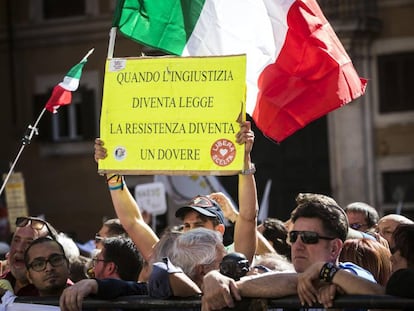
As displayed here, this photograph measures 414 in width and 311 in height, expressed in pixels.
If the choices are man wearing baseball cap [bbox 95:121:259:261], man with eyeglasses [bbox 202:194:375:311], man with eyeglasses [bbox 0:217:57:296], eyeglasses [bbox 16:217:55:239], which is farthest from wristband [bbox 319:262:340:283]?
eyeglasses [bbox 16:217:55:239]

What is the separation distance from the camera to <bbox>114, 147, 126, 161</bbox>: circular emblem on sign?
227 inches

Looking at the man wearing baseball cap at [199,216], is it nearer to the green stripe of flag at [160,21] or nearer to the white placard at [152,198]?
the green stripe of flag at [160,21]

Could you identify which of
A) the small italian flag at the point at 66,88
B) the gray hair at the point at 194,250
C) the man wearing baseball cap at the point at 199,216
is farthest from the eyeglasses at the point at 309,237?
the small italian flag at the point at 66,88

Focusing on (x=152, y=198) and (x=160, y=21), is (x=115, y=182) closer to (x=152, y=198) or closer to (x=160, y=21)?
(x=160, y=21)

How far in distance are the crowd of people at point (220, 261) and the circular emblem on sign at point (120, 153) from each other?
2.4 inches

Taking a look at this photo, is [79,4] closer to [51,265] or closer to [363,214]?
[363,214]

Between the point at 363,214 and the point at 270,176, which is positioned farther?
the point at 270,176

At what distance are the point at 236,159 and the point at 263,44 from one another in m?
1.29

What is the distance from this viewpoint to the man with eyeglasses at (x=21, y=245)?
6.40m

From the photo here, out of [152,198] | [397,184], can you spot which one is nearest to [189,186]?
[152,198]

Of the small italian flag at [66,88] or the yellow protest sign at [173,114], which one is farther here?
the small italian flag at [66,88]

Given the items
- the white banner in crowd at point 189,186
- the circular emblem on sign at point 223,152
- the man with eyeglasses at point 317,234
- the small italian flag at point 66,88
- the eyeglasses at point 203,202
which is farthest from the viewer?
the white banner in crowd at point 189,186

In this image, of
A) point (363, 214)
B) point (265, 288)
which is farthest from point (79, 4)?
point (265, 288)

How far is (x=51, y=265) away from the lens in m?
5.61
